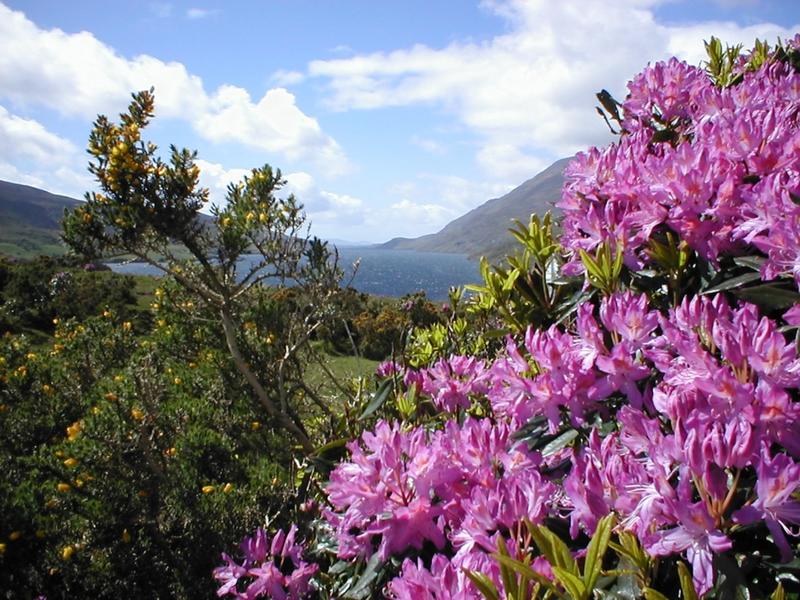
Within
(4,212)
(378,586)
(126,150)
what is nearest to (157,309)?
(126,150)

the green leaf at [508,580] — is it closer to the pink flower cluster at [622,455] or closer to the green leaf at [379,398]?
the pink flower cluster at [622,455]

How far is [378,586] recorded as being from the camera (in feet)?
4.09

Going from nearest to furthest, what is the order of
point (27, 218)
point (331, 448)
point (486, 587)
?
point (486, 587)
point (331, 448)
point (27, 218)

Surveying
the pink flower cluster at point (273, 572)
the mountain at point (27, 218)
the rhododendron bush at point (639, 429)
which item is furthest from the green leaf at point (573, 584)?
the mountain at point (27, 218)

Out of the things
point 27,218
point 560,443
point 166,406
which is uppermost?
point 27,218

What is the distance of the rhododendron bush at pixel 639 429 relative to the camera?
0.79m

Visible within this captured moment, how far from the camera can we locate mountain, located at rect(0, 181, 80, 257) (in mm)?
109331

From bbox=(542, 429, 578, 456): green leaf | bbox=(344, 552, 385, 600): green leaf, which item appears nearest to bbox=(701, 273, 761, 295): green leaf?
bbox=(542, 429, 578, 456): green leaf

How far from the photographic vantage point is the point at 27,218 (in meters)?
155

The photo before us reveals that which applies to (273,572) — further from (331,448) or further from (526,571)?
(526,571)

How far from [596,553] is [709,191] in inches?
31.8

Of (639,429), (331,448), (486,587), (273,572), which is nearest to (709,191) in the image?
(639,429)

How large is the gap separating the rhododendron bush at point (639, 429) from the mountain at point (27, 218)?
11928cm

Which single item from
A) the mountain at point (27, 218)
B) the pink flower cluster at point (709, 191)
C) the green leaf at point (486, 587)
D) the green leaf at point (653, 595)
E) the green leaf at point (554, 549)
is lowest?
the green leaf at point (486, 587)
